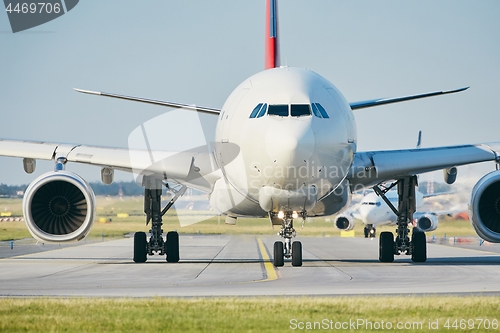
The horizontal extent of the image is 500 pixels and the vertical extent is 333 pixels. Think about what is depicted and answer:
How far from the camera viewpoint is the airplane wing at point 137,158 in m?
20.1

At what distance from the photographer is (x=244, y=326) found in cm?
963

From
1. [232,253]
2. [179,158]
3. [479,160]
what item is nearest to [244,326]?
[179,158]

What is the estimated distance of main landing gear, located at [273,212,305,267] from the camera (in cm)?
1811

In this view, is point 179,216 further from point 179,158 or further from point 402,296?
point 402,296

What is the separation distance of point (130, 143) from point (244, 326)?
1281 centimetres

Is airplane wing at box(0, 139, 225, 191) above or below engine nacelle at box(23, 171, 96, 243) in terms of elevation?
above

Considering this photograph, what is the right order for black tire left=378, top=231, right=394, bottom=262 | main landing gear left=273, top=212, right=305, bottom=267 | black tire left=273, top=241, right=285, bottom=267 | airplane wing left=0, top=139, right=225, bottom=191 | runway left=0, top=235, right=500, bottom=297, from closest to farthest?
1. runway left=0, top=235, right=500, bottom=297
2. main landing gear left=273, top=212, right=305, bottom=267
3. black tire left=273, top=241, right=285, bottom=267
4. airplane wing left=0, top=139, right=225, bottom=191
5. black tire left=378, top=231, right=394, bottom=262

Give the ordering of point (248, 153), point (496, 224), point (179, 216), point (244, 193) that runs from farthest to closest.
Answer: point (179, 216)
point (496, 224)
point (244, 193)
point (248, 153)

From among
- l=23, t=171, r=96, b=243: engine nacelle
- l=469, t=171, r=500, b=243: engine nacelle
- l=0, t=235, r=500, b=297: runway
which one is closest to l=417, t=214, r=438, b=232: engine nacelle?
l=0, t=235, r=500, b=297: runway

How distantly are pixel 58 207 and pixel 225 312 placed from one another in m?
9.79

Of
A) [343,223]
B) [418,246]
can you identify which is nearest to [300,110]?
[418,246]

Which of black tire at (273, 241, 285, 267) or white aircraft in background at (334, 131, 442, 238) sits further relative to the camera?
white aircraft in background at (334, 131, 442, 238)

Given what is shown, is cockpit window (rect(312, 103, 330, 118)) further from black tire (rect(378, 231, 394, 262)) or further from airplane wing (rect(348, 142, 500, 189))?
black tire (rect(378, 231, 394, 262))

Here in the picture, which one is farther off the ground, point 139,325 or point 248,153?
point 248,153
